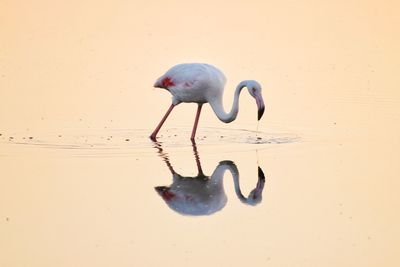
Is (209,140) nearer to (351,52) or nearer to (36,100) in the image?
(36,100)

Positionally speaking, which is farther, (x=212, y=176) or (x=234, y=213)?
(x=212, y=176)

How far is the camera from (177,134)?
45.0 feet

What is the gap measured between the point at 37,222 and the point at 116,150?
3.24m

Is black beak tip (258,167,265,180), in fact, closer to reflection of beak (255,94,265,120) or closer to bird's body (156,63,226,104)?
reflection of beak (255,94,265,120)

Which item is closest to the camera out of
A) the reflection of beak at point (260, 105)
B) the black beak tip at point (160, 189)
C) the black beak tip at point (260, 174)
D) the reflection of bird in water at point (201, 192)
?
the reflection of bird in water at point (201, 192)

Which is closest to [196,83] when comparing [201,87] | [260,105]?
[201,87]

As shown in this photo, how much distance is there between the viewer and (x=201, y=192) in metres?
10.0

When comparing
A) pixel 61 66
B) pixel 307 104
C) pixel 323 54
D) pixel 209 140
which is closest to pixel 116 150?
pixel 209 140

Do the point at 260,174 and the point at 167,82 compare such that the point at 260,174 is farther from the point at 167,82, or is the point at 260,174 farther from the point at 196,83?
the point at 167,82

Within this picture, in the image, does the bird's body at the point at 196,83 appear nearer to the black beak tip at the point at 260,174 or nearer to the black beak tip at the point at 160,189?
the black beak tip at the point at 260,174

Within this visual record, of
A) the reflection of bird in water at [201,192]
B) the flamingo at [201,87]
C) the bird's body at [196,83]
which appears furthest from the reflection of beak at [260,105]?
the reflection of bird in water at [201,192]

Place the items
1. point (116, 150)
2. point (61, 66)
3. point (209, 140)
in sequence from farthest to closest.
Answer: point (61, 66)
point (209, 140)
point (116, 150)

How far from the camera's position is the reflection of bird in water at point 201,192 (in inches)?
374

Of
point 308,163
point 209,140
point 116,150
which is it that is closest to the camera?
point 308,163
